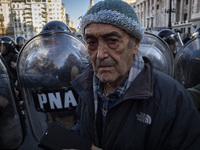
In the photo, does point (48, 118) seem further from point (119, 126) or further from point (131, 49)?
point (131, 49)

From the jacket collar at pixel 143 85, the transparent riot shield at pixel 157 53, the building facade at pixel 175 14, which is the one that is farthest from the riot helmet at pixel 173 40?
the building facade at pixel 175 14

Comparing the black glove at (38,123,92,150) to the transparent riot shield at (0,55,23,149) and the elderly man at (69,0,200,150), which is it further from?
the transparent riot shield at (0,55,23,149)

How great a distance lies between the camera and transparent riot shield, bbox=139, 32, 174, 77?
92.0 inches

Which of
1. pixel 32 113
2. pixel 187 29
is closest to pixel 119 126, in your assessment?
pixel 32 113

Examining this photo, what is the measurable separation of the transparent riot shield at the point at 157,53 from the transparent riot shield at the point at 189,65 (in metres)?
0.10

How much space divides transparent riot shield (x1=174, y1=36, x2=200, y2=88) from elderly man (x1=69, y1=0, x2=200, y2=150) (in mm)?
1012

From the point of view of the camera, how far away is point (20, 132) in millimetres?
1966

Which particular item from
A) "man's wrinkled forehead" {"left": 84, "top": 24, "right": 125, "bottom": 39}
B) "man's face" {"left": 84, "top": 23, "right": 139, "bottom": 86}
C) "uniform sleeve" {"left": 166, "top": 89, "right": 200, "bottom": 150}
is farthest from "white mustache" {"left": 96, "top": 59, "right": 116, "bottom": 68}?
"uniform sleeve" {"left": 166, "top": 89, "right": 200, "bottom": 150}

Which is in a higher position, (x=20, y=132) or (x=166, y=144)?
(x=166, y=144)

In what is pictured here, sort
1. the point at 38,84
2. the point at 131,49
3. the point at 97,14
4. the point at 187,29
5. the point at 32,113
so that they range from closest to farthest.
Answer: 1. the point at 97,14
2. the point at 131,49
3. the point at 38,84
4. the point at 32,113
5. the point at 187,29

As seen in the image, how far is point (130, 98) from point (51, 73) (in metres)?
1.14

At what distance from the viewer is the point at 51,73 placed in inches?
76.7

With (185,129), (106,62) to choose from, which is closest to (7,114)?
(106,62)

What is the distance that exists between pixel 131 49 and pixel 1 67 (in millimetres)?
1414
